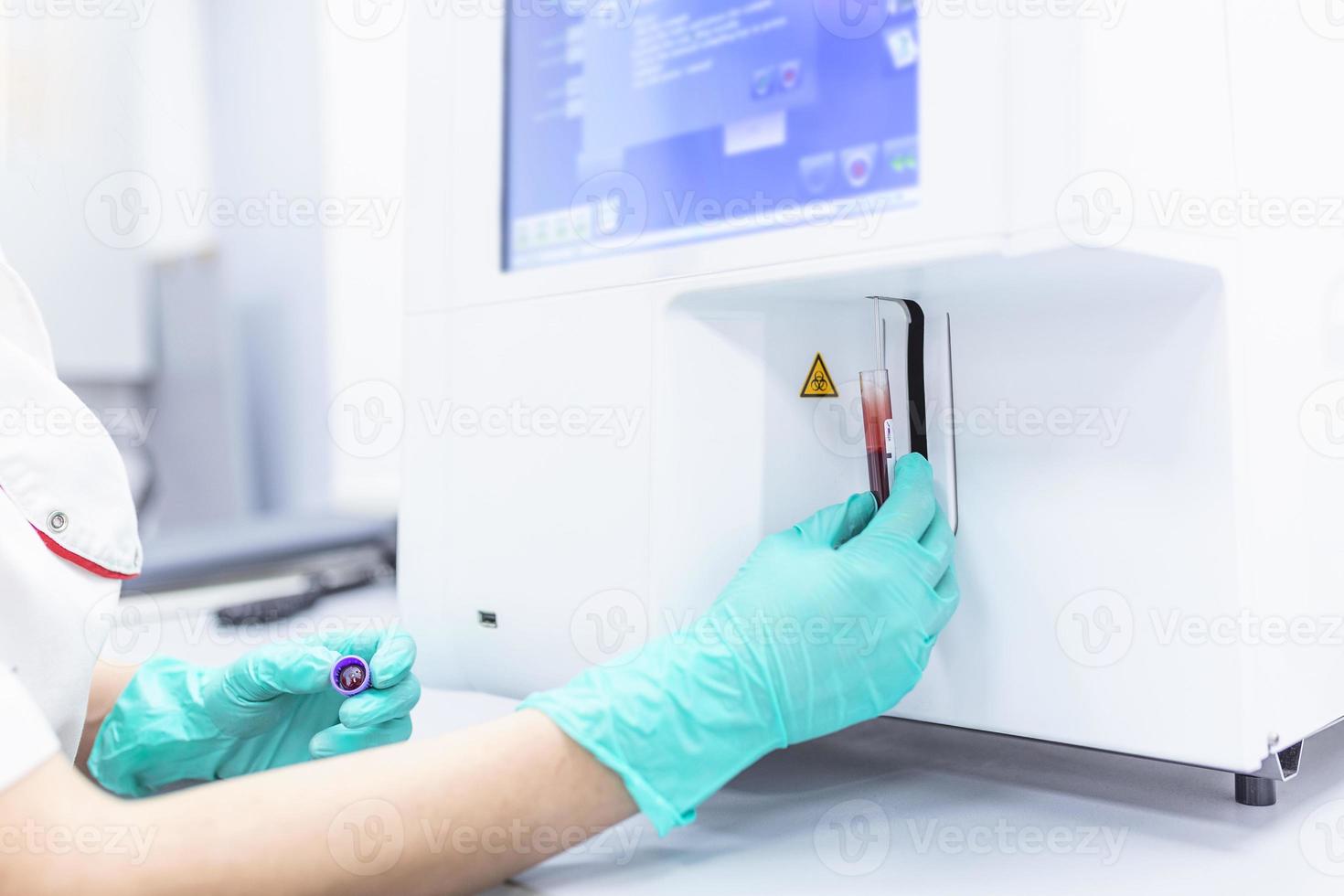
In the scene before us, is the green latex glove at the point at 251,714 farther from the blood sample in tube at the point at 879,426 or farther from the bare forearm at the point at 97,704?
the blood sample in tube at the point at 879,426

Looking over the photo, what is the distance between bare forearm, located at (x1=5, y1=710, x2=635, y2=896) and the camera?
468 millimetres

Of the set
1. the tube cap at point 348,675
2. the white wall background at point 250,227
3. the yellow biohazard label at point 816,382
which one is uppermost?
the white wall background at point 250,227

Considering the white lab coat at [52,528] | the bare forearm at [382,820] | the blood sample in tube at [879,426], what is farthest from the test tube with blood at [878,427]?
the white lab coat at [52,528]

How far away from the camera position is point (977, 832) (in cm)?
60

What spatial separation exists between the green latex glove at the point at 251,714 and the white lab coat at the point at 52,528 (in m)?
0.10

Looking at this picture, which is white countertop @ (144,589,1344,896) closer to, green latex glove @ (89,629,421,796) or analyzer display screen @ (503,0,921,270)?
green latex glove @ (89,629,421,796)

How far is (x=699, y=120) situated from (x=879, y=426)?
27cm

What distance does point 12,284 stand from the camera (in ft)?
2.23

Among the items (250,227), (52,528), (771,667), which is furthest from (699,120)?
(250,227)

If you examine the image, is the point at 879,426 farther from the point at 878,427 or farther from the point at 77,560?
the point at 77,560

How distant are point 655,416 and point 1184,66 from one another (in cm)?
40

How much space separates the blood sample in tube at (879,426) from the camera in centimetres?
69

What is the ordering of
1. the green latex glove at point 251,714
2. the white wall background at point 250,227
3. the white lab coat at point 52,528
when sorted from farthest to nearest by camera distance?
the white wall background at point 250,227 < the green latex glove at point 251,714 < the white lab coat at point 52,528

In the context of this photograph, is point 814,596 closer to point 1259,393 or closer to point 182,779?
point 1259,393
